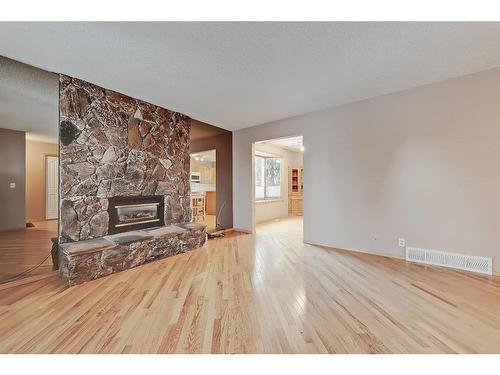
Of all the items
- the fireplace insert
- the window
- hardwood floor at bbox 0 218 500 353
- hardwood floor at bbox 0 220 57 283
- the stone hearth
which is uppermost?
the window

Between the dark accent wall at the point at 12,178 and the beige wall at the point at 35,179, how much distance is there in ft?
4.20

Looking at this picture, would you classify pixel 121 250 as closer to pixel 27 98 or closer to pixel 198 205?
pixel 27 98

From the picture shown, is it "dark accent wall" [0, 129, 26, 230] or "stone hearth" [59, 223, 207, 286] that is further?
"dark accent wall" [0, 129, 26, 230]

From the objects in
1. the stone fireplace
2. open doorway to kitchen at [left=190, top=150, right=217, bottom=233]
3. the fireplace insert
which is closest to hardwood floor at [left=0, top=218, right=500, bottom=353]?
the stone fireplace

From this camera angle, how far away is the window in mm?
8234

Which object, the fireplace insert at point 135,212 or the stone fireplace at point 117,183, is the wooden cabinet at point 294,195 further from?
the fireplace insert at point 135,212

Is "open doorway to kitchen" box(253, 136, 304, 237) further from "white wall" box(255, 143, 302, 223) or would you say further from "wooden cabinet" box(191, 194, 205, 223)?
"wooden cabinet" box(191, 194, 205, 223)

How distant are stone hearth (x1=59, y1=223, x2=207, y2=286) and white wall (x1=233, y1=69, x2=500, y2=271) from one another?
2394 millimetres

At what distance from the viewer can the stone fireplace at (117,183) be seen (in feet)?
9.71

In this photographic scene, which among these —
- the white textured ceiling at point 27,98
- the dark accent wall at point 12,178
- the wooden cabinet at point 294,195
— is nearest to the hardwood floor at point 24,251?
the dark accent wall at point 12,178
